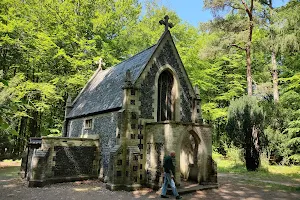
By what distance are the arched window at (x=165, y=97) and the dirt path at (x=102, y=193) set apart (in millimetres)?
4333

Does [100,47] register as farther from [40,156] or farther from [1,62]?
[40,156]

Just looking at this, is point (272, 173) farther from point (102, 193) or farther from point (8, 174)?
point (8, 174)

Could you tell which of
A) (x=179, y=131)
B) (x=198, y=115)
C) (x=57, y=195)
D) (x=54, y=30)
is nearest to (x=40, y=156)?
(x=57, y=195)

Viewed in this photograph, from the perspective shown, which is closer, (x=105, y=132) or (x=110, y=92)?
(x=105, y=132)

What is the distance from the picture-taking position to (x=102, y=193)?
968 centimetres

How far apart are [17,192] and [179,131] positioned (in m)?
7.21

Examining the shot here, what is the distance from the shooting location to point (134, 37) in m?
25.5

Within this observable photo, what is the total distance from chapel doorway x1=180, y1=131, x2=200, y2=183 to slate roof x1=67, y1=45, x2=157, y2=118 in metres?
4.21

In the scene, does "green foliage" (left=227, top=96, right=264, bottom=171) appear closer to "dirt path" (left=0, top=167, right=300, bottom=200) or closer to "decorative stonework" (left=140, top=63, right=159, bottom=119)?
"dirt path" (left=0, top=167, right=300, bottom=200)

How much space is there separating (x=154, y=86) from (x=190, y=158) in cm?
440

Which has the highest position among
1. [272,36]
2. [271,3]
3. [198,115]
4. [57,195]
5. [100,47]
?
[271,3]

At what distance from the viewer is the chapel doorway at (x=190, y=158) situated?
1195 centimetres

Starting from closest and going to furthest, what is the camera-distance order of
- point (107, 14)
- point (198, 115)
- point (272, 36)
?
point (198, 115) < point (272, 36) < point (107, 14)

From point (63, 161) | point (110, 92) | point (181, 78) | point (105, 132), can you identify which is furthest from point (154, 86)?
point (63, 161)
